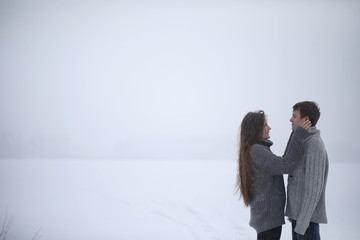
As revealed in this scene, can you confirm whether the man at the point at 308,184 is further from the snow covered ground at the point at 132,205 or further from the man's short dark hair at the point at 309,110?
the snow covered ground at the point at 132,205

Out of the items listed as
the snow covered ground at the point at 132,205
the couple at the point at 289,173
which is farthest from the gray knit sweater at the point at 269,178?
the snow covered ground at the point at 132,205

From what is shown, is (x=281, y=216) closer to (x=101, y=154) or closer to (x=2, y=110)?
(x=2, y=110)

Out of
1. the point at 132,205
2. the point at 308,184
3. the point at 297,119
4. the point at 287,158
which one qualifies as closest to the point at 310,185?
the point at 308,184

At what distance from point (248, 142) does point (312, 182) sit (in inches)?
11.1

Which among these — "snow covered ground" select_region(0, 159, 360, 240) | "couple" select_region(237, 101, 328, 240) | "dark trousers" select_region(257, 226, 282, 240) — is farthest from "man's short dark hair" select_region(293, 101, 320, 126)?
"snow covered ground" select_region(0, 159, 360, 240)

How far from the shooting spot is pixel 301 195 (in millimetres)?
1512

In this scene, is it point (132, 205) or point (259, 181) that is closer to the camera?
point (259, 181)

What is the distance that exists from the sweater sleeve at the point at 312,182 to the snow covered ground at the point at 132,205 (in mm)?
1994

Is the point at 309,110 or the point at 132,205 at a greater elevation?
the point at 309,110

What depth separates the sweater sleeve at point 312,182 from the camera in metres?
1.46

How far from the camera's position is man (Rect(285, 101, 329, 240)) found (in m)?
1.46

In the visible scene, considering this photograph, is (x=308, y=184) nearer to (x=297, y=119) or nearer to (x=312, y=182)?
(x=312, y=182)

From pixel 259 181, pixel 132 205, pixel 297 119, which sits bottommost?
pixel 132 205

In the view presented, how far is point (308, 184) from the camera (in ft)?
4.82
